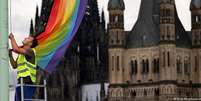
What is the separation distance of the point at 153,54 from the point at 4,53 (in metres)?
89.5

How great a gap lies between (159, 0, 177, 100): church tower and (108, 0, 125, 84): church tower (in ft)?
19.5

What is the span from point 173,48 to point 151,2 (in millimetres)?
8945

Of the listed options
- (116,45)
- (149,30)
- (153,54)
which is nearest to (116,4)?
(116,45)

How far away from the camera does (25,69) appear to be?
22.2 ft

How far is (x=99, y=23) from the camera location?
12225 centimetres

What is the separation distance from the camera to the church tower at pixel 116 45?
95188mm

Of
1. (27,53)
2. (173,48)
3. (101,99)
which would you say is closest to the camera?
(27,53)

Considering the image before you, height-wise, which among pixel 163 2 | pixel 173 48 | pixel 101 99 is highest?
pixel 163 2

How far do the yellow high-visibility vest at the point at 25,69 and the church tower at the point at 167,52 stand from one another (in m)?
85.2

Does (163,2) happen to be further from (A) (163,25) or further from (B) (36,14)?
(B) (36,14)

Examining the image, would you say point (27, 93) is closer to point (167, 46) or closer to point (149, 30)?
point (167, 46)

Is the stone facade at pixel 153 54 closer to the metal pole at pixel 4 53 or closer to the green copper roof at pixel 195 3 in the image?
the green copper roof at pixel 195 3

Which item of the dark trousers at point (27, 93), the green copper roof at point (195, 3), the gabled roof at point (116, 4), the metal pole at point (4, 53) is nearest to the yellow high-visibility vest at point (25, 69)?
the dark trousers at point (27, 93)

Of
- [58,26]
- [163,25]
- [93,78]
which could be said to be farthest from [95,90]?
[58,26]
